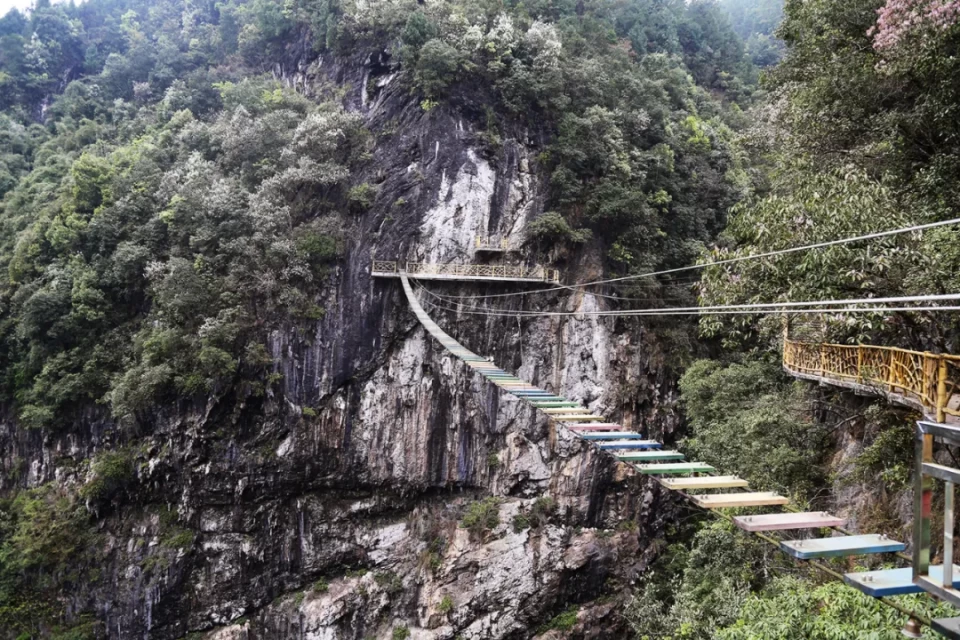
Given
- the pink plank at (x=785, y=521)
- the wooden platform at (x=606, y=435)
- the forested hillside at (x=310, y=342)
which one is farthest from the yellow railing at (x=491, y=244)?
the pink plank at (x=785, y=521)

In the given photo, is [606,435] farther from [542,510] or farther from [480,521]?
[542,510]

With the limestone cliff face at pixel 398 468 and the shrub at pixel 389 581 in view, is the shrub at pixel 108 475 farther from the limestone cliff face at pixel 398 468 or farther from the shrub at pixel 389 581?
the shrub at pixel 389 581

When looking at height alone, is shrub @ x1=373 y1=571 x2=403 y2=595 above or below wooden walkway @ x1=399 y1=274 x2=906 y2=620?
below

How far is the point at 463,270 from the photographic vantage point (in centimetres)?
1199

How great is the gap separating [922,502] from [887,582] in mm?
360

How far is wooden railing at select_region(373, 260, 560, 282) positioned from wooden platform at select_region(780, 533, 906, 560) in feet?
32.2

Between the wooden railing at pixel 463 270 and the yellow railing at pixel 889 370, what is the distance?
19.2 feet

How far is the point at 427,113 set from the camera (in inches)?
486

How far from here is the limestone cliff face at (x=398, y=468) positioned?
38.2 feet

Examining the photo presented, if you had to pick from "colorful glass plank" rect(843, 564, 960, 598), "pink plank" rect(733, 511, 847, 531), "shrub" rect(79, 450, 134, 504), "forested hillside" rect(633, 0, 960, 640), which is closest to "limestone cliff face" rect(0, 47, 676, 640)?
"shrub" rect(79, 450, 134, 504)

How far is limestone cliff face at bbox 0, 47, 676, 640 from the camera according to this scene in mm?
11633

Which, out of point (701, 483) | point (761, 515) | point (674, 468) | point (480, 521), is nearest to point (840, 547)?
point (761, 515)

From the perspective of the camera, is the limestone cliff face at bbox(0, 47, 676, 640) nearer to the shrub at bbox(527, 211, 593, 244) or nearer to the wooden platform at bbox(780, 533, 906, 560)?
the shrub at bbox(527, 211, 593, 244)

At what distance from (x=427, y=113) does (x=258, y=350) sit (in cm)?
577
